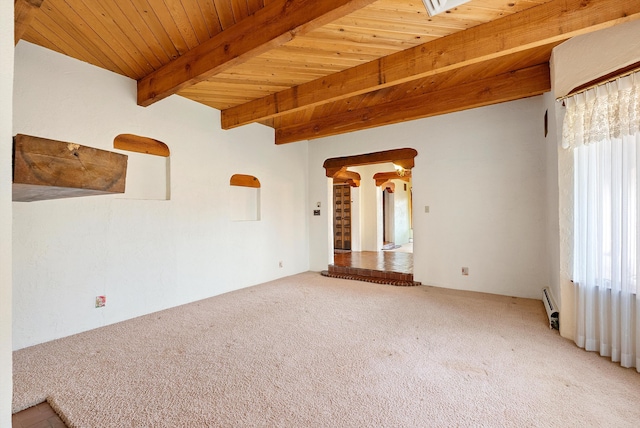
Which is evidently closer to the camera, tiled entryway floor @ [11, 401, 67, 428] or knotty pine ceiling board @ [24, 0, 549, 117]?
tiled entryway floor @ [11, 401, 67, 428]

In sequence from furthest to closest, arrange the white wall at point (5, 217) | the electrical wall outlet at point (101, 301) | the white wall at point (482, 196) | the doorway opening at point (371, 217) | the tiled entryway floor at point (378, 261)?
the tiled entryway floor at point (378, 261) → the doorway opening at point (371, 217) → the white wall at point (482, 196) → the electrical wall outlet at point (101, 301) → the white wall at point (5, 217)

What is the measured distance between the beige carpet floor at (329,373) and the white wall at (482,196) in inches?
30.8

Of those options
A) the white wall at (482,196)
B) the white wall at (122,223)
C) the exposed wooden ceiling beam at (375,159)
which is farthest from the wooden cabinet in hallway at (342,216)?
the white wall at (122,223)

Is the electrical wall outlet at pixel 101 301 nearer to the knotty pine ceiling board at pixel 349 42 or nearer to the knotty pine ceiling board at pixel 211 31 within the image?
→ the knotty pine ceiling board at pixel 211 31

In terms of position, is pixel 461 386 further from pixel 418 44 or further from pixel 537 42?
pixel 418 44

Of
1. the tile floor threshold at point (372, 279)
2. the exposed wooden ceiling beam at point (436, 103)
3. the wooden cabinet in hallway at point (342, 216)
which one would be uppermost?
the exposed wooden ceiling beam at point (436, 103)

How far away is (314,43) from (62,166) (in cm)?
252

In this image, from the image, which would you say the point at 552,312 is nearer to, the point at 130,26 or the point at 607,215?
the point at 607,215

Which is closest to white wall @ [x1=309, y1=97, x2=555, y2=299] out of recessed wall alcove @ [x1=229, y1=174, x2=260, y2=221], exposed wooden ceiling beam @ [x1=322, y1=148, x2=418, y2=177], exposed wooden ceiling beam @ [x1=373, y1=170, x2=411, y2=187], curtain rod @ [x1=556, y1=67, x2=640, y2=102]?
exposed wooden ceiling beam @ [x1=322, y1=148, x2=418, y2=177]

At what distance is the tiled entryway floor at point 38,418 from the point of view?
65.0 inches

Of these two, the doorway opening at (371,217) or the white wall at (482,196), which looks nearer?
the white wall at (482,196)

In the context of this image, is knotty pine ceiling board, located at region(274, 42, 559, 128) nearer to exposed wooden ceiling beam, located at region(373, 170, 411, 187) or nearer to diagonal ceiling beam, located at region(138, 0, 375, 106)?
diagonal ceiling beam, located at region(138, 0, 375, 106)

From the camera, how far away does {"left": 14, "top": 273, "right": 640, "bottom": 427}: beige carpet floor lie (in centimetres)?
168

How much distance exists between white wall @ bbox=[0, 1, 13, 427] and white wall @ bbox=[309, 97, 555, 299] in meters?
4.55
